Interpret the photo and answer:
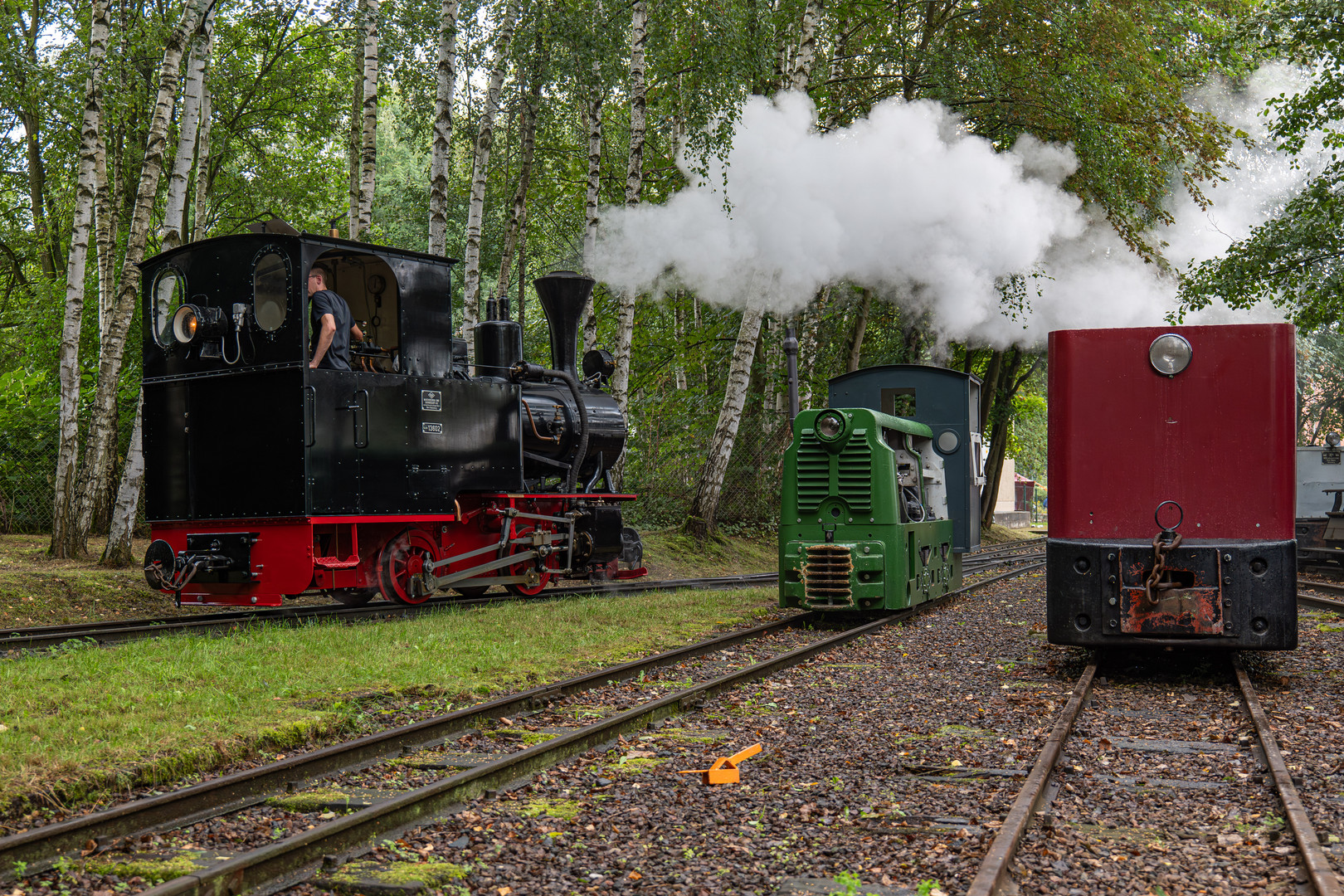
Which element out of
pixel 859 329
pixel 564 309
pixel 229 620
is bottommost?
pixel 229 620

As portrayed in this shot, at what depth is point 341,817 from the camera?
13.9ft

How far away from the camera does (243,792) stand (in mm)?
4637

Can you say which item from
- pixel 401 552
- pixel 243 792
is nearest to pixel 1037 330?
pixel 401 552

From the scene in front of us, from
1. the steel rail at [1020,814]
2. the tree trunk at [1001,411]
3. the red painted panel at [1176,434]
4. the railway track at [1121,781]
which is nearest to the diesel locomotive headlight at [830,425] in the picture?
the red painted panel at [1176,434]

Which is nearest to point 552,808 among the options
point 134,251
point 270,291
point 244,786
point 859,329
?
point 244,786

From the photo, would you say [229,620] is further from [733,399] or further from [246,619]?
[733,399]

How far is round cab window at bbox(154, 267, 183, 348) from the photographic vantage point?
10062 millimetres

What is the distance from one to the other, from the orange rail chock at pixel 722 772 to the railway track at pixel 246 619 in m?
5.27

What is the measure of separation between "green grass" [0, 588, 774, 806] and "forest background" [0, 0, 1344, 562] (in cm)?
523

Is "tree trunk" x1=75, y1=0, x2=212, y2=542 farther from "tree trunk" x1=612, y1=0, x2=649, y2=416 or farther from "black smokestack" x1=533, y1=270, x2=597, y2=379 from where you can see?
"tree trunk" x1=612, y1=0, x2=649, y2=416

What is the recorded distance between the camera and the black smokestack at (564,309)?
12242mm

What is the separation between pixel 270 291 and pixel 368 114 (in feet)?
24.0

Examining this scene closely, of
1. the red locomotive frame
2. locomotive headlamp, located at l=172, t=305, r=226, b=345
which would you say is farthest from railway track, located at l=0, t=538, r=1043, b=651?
locomotive headlamp, located at l=172, t=305, r=226, b=345

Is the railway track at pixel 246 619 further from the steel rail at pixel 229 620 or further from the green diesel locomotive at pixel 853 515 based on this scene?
the green diesel locomotive at pixel 853 515
